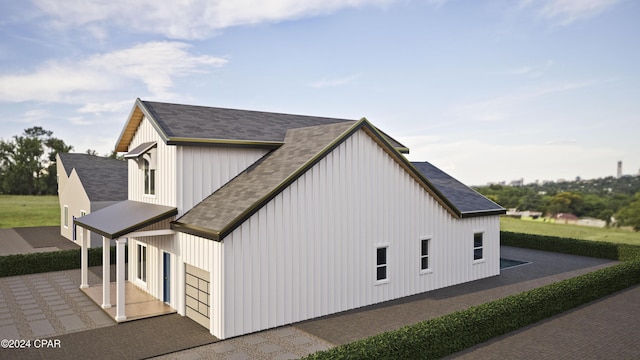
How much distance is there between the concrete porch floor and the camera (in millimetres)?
15062

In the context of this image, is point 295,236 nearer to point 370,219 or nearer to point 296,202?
point 296,202

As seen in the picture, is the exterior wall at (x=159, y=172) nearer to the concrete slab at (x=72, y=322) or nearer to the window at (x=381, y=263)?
the concrete slab at (x=72, y=322)

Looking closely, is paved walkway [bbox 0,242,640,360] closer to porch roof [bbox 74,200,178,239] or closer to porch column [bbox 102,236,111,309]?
porch column [bbox 102,236,111,309]

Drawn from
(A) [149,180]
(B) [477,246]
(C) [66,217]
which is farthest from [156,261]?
(C) [66,217]

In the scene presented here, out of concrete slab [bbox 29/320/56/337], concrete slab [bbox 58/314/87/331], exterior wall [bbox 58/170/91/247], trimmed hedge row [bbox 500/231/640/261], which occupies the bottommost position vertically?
concrete slab [bbox 29/320/56/337]

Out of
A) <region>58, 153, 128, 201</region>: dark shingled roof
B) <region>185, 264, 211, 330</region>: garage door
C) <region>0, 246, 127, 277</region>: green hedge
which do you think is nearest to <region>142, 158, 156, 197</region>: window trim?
<region>185, 264, 211, 330</region>: garage door

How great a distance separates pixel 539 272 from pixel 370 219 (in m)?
11.1

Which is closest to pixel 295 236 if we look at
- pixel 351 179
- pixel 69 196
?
pixel 351 179

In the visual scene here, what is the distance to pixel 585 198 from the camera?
6919 cm

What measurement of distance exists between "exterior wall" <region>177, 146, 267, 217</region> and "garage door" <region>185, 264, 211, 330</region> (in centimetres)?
219

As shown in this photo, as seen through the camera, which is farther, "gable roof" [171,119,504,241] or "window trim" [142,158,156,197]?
"window trim" [142,158,156,197]

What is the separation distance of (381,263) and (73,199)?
2531 centimetres

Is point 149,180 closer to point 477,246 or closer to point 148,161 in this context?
point 148,161

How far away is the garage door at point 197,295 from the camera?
45.4 ft
